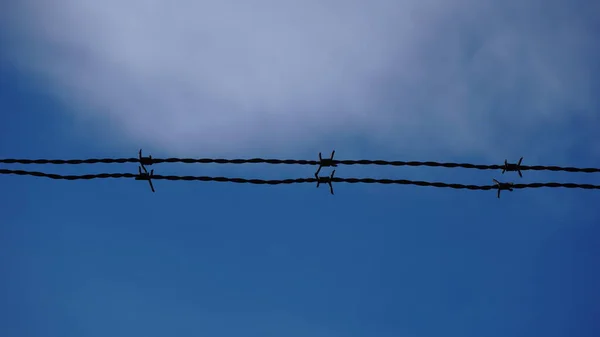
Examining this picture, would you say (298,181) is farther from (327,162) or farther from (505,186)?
(505,186)

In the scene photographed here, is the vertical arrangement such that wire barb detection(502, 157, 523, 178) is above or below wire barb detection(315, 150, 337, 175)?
above

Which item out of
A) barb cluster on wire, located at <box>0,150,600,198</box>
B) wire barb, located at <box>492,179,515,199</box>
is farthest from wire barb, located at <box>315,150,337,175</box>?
wire barb, located at <box>492,179,515,199</box>

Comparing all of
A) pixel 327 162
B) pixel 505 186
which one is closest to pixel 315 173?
pixel 327 162

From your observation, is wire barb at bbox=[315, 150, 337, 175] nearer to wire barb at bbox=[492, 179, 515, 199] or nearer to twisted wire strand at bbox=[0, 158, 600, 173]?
twisted wire strand at bbox=[0, 158, 600, 173]

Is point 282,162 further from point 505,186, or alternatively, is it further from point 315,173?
point 505,186

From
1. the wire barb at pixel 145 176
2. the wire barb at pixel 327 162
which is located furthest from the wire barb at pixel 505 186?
the wire barb at pixel 145 176

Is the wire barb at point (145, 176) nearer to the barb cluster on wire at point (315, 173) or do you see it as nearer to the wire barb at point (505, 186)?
the barb cluster on wire at point (315, 173)

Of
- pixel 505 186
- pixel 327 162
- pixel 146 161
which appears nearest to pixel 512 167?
pixel 505 186

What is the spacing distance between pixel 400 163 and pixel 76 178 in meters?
3.11

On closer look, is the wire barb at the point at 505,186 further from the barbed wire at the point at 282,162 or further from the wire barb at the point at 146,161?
the wire barb at the point at 146,161

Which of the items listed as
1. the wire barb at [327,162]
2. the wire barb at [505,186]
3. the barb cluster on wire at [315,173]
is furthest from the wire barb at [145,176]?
the wire barb at [505,186]

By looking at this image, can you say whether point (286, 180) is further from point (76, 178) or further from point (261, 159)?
point (76, 178)

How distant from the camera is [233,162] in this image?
4.77m

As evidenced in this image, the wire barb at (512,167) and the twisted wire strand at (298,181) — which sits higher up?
the wire barb at (512,167)
